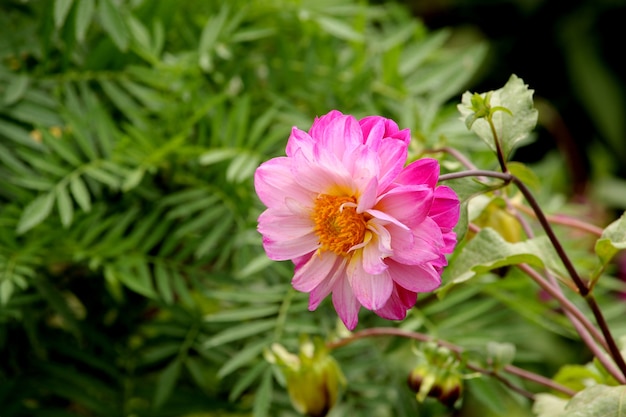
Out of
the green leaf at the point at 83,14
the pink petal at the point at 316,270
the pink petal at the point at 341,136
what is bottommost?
the pink petal at the point at 316,270

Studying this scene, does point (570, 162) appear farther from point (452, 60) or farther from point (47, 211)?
point (47, 211)

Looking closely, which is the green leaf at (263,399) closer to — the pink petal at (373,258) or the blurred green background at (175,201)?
the blurred green background at (175,201)

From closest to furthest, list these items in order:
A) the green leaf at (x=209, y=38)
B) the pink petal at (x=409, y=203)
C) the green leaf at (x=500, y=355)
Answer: the pink petal at (x=409, y=203)
the green leaf at (x=500, y=355)
the green leaf at (x=209, y=38)

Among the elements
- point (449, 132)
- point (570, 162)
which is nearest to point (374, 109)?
point (449, 132)

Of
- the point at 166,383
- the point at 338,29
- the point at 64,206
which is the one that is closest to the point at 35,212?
the point at 64,206

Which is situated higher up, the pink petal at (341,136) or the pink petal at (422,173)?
the pink petal at (341,136)

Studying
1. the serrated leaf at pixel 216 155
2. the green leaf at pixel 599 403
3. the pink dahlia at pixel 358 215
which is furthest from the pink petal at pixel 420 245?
the serrated leaf at pixel 216 155

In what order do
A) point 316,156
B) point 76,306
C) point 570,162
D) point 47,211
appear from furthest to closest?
point 570,162 → point 76,306 → point 47,211 → point 316,156
